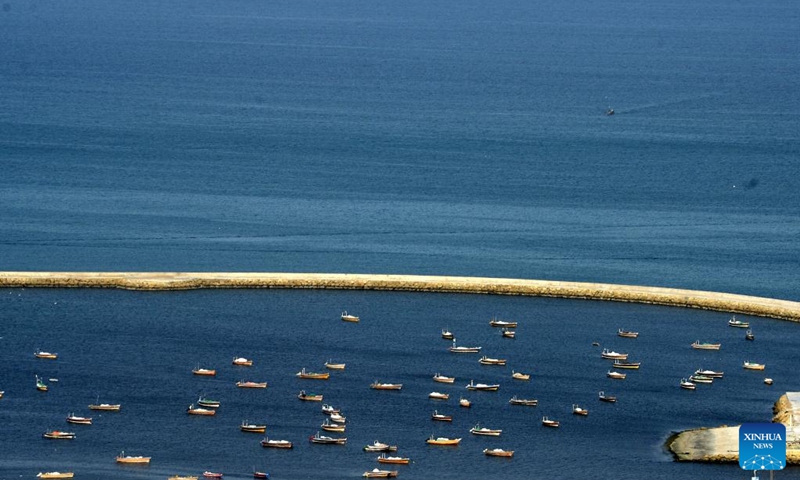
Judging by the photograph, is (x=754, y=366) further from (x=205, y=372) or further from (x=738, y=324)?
(x=205, y=372)

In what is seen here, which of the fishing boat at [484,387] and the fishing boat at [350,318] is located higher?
the fishing boat at [350,318]

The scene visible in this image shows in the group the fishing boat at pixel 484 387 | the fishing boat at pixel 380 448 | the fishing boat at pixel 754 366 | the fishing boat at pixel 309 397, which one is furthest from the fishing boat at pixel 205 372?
the fishing boat at pixel 754 366

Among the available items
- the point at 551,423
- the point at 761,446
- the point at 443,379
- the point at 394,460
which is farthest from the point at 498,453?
the point at 761,446

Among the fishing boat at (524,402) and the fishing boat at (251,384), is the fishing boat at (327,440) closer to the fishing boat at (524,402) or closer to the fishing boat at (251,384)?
the fishing boat at (251,384)

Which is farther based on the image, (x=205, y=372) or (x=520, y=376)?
(x=520, y=376)

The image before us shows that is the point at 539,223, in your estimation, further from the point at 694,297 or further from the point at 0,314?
the point at 0,314

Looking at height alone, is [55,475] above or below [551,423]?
below

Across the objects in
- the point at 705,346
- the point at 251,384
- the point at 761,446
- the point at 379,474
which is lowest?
the point at 761,446
